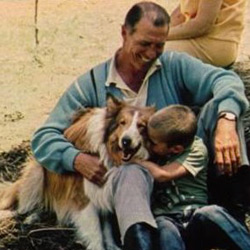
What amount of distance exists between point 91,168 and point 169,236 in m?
0.71

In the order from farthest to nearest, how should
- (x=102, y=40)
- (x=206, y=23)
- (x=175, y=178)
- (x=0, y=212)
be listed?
(x=102, y=40), (x=206, y=23), (x=0, y=212), (x=175, y=178)

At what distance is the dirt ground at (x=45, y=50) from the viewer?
26.7 ft

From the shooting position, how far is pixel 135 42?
5.00 m

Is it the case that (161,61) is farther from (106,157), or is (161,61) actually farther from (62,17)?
(62,17)

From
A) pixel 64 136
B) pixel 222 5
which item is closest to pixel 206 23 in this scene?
pixel 222 5

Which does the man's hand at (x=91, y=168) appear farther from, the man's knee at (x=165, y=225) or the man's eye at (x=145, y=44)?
the man's eye at (x=145, y=44)

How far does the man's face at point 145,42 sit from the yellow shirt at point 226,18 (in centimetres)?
157

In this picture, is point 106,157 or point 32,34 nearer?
point 106,157

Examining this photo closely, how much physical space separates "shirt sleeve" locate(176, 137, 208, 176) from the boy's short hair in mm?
88

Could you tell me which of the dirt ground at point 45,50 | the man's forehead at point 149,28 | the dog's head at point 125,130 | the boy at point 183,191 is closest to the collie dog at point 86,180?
the dog's head at point 125,130

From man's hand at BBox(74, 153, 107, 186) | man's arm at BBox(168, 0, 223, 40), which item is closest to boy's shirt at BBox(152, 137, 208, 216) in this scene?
man's hand at BBox(74, 153, 107, 186)

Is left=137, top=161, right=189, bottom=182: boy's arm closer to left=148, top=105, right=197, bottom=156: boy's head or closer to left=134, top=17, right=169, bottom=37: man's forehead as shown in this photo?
left=148, top=105, right=197, bottom=156: boy's head

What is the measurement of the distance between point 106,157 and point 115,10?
6590 millimetres

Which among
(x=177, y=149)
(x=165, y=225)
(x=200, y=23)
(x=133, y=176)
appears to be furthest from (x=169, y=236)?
(x=200, y=23)
